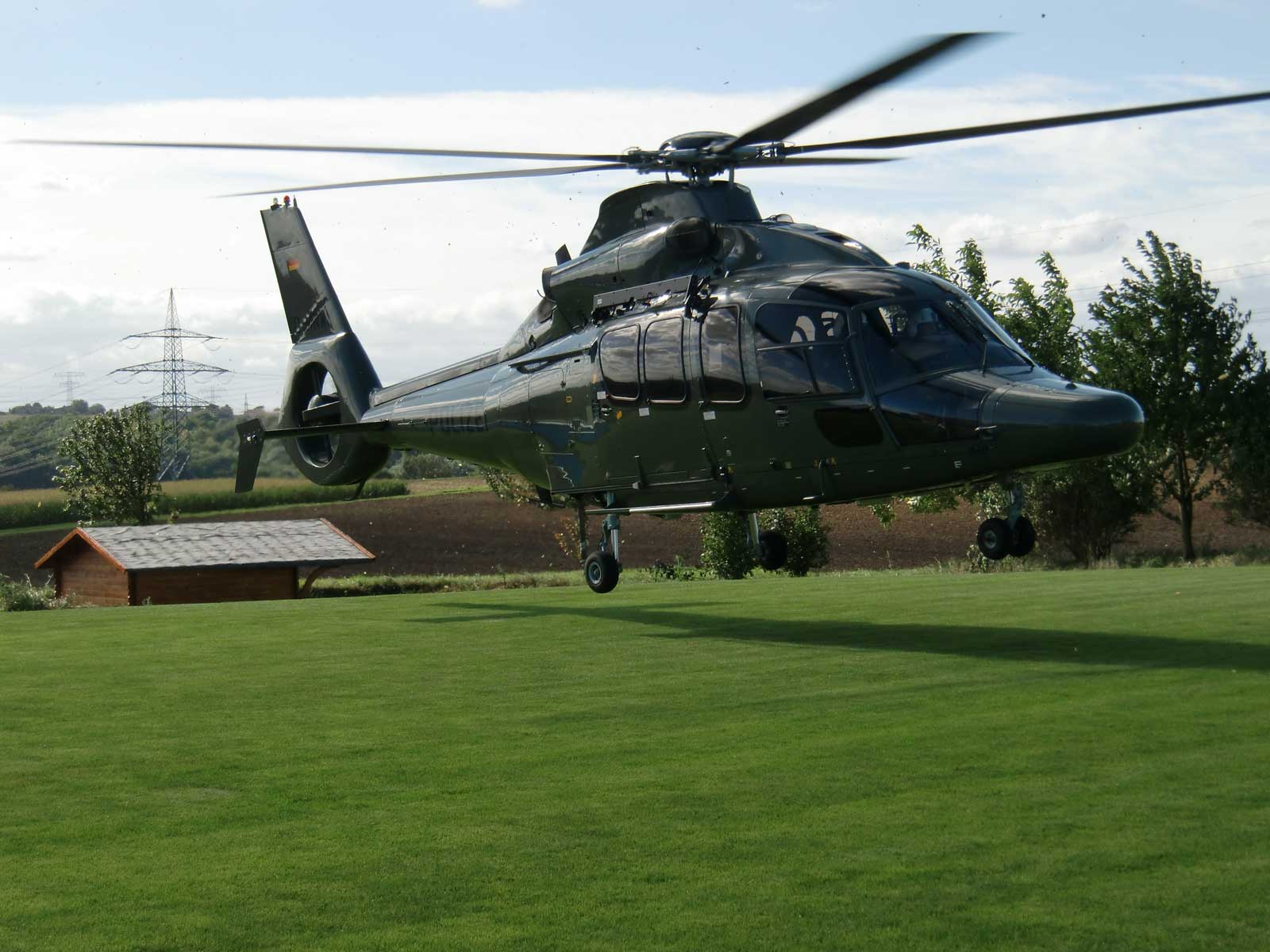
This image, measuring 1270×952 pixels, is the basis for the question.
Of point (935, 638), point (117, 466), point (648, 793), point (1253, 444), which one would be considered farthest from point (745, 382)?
point (117, 466)

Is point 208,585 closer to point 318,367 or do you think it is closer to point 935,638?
point 318,367

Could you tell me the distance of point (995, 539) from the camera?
47.3 ft

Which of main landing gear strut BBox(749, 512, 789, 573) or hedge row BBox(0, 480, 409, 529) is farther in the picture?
hedge row BBox(0, 480, 409, 529)

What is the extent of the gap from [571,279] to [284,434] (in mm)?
6920

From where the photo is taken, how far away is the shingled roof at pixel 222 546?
35.7 meters

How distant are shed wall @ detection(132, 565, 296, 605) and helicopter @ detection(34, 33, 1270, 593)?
14438mm

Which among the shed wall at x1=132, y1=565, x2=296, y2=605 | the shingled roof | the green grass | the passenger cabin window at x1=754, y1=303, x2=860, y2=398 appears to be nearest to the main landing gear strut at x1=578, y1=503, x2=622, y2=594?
the green grass

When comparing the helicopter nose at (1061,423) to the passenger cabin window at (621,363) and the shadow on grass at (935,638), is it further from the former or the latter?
the passenger cabin window at (621,363)

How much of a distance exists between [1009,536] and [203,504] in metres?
65.7

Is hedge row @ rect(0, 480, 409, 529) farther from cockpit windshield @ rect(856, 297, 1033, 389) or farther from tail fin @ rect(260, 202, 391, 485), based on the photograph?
cockpit windshield @ rect(856, 297, 1033, 389)

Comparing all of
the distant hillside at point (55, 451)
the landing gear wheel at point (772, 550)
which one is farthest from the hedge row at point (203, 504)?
the landing gear wheel at point (772, 550)

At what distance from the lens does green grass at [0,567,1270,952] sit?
21.0ft

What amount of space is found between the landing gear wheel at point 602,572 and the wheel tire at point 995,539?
6112 mm

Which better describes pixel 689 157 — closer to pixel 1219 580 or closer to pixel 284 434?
pixel 284 434
